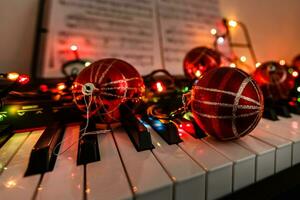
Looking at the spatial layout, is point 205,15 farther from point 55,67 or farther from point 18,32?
point 18,32

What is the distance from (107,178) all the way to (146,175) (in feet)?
0.27

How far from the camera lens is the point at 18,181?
0.37 meters

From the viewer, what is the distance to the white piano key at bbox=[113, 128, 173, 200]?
348mm

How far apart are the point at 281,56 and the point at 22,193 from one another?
7.27 ft

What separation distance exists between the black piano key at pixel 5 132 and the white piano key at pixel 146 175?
1.10 ft

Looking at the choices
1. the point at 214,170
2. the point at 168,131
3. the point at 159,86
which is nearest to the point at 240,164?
the point at 214,170

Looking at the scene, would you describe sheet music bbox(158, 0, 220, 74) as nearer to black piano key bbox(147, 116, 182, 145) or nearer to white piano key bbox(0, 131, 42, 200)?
black piano key bbox(147, 116, 182, 145)

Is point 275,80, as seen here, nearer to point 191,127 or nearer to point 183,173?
point 191,127

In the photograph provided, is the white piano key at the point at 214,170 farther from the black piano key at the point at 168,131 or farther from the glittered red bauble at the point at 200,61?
the glittered red bauble at the point at 200,61

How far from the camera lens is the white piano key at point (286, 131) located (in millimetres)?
536

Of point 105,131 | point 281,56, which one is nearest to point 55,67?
point 105,131

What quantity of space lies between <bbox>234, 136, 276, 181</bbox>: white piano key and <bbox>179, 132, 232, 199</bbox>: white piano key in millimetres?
99

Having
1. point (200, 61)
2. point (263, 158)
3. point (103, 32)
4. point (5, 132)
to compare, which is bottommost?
point (263, 158)

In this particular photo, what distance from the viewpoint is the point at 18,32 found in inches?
36.4
